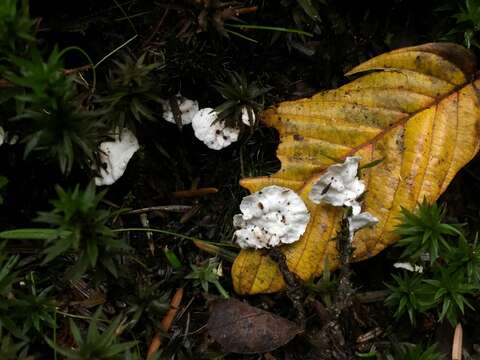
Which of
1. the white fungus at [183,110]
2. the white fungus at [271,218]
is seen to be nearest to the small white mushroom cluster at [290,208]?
the white fungus at [271,218]

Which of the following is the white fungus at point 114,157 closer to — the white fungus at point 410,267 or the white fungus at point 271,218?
the white fungus at point 271,218

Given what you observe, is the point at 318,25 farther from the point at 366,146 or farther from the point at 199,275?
the point at 199,275

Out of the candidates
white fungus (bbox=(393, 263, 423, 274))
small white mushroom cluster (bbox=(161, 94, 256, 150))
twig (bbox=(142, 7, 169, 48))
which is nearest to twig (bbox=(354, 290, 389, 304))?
white fungus (bbox=(393, 263, 423, 274))

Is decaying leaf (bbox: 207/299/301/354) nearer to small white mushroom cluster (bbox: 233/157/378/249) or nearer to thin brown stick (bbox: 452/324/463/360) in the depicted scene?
small white mushroom cluster (bbox: 233/157/378/249)

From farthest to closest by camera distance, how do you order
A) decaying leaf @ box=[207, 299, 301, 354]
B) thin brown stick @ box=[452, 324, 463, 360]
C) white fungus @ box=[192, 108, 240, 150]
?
white fungus @ box=[192, 108, 240, 150] < thin brown stick @ box=[452, 324, 463, 360] < decaying leaf @ box=[207, 299, 301, 354]

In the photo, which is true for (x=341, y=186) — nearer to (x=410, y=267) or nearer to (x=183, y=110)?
(x=410, y=267)

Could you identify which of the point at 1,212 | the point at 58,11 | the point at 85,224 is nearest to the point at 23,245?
the point at 1,212

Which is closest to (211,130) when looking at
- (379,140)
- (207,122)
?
(207,122)
